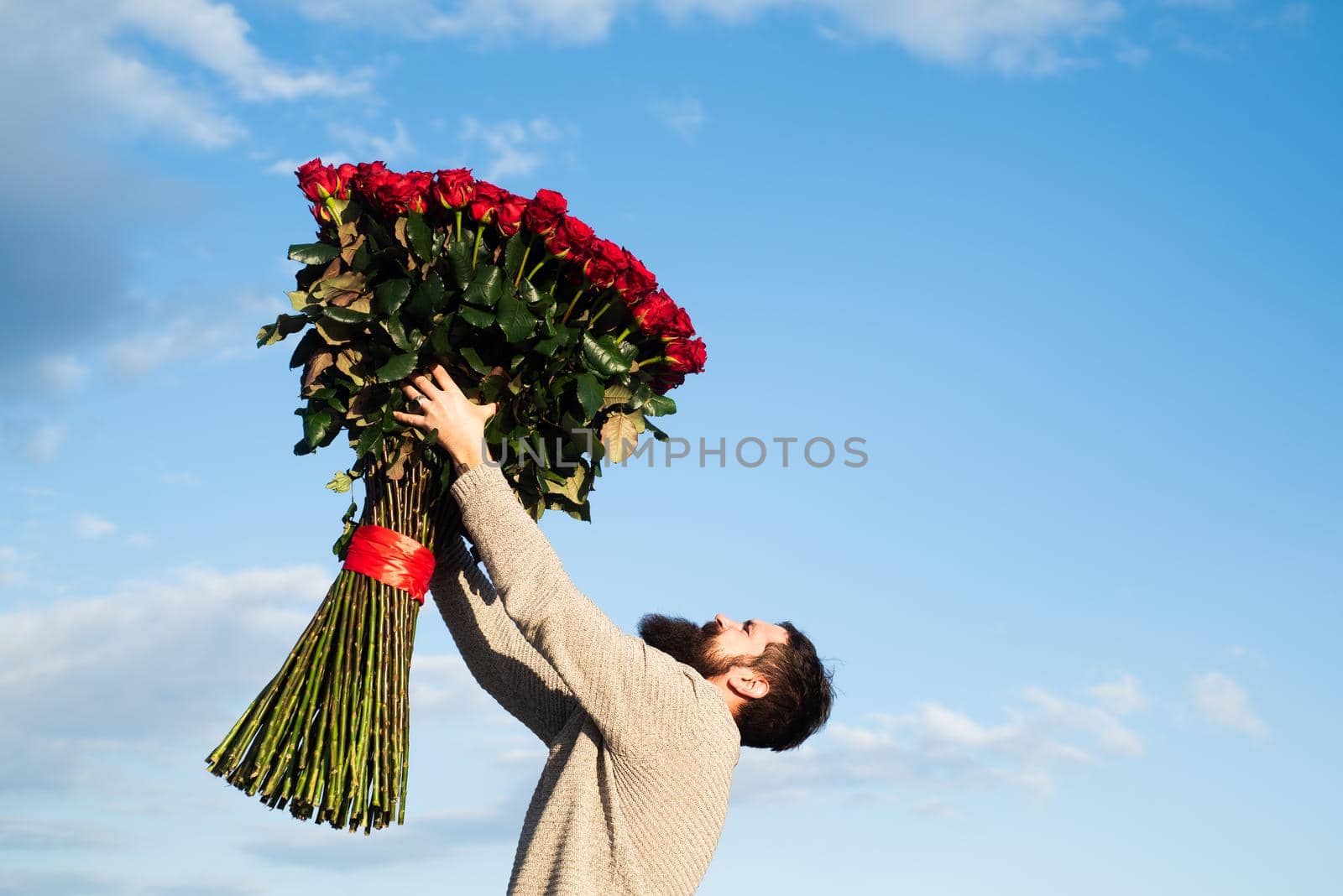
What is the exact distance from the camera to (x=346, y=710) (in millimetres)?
3633

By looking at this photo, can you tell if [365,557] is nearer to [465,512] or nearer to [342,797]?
[465,512]

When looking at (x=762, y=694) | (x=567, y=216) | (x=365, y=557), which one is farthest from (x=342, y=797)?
(x=567, y=216)

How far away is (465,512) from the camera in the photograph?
142 inches

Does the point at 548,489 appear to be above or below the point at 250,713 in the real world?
above

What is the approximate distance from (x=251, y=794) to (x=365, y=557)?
77 cm

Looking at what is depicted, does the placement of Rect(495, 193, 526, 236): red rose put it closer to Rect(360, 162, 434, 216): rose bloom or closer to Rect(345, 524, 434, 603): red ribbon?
Rect(360, 162, 434, 216): rose bloom

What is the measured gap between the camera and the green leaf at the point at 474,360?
374 centimetres

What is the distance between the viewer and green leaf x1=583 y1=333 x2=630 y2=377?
3.78 meters

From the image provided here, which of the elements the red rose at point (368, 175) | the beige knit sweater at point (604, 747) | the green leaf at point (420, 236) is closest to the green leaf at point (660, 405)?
the beige knit sweater at point (604, 747)

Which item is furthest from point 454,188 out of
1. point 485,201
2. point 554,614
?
point 554,614

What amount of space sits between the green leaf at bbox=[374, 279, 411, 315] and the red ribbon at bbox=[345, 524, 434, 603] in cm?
70

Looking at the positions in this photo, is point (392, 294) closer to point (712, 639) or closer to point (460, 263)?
point (460, 263)

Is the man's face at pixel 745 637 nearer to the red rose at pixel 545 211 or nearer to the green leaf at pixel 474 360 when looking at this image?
the green leaf at pixel 474 360

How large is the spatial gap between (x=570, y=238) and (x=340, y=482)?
41.7 inches
